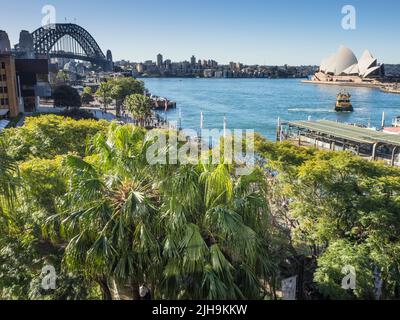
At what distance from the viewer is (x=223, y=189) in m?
7.07

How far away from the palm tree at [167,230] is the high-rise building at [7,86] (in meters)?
44.9

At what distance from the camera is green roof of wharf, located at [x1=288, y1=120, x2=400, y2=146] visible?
104ft

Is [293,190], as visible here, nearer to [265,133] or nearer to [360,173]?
[360,173]

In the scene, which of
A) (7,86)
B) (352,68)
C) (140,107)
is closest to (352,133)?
(140,107)

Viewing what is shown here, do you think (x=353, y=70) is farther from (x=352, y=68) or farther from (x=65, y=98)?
(x=65, y=98)

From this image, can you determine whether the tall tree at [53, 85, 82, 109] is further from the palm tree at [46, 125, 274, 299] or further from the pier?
the palm tree at [46, 125, 274, 299]

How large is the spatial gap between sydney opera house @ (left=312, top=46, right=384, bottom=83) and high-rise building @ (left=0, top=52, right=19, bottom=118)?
478 ft

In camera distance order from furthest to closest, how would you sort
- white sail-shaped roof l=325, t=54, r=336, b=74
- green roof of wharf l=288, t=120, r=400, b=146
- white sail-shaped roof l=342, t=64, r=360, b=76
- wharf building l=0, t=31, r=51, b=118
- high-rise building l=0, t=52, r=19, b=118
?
white sail-shaped roof l=325, t=54, r=336, b=74 < white sail-shaped roof l=342, t=64, r=360, b=76 < wharf building l=0, t=31, r=51, b=118 < high-rise building l=0, t=52, r=19, b=118 < green roof of wharf l=288, t=120, r=400, b=146

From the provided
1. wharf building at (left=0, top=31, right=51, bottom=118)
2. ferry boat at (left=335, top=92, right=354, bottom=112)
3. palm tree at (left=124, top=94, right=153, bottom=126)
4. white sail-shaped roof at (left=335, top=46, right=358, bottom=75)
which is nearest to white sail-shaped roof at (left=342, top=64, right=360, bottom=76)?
white sail-shaped roof at (left=335, top=46, right=358, bottom=75)

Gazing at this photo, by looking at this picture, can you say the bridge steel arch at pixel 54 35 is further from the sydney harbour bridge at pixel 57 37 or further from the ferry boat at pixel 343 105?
the ferry boat at pixel 343 105

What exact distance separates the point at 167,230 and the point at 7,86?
48.1 m

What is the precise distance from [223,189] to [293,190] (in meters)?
6.83

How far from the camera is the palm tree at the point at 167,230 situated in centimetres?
638

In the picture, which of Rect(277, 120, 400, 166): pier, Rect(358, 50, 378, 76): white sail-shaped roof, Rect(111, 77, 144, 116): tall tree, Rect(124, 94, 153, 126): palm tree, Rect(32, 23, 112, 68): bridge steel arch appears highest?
Rect(32, 23, 112, 68): bridge steel arch
